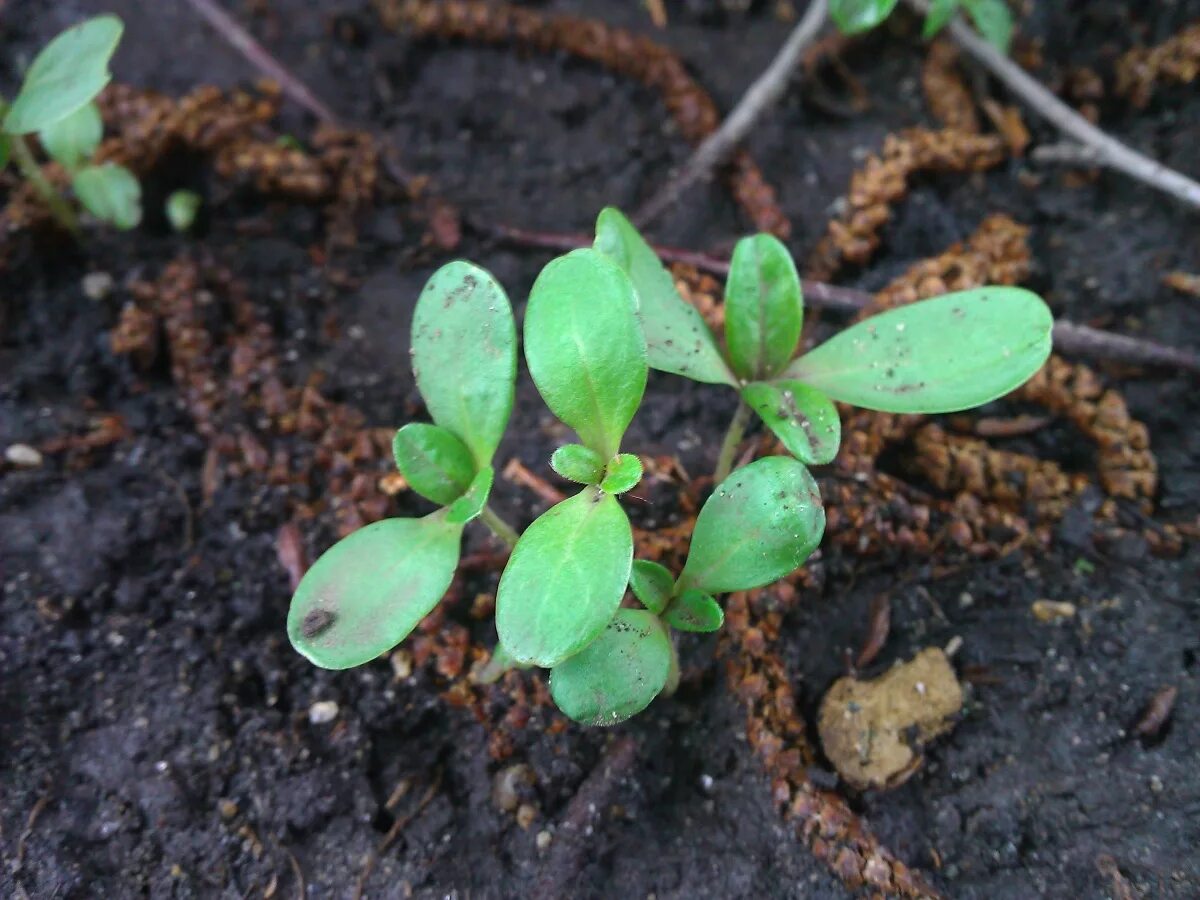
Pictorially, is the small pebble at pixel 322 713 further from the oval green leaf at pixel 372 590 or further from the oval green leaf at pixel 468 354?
the oval green leaf at pixel 468 354

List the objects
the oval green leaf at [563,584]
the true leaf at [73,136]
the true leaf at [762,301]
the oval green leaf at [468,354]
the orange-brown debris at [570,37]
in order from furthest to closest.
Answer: the orange-brown debris at [570,37]
the true leaf at [73,136]
the true leaf at [762,301]
the oval green leaf at [468,354]
the oval green leaf at [563,584]

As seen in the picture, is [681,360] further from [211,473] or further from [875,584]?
[211,473]

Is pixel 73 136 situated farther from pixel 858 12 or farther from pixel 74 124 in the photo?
pixel 858 12

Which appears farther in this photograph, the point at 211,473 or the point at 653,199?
the point at 653,199

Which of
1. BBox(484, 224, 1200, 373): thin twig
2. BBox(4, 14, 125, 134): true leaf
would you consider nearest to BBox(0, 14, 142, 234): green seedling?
BBox(4, 14, 125, 134): true leaf

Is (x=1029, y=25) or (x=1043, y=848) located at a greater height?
(x=1029, y=25)

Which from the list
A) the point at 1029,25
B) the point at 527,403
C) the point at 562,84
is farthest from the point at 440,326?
the point at 1029,25

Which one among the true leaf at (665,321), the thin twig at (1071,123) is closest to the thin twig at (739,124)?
the thin twig at (1071,123)
